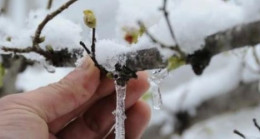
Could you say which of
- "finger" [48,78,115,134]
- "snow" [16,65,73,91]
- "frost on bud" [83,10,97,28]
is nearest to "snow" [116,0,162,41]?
"finger" [48,78,115,134]

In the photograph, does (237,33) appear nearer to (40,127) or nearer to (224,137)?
(40,127)

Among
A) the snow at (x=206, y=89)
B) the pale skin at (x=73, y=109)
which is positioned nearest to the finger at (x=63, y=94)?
the pale skin at (x=73, y=109)

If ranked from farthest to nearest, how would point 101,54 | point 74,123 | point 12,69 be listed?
point 12,69 < point 74,123 < point 101,54

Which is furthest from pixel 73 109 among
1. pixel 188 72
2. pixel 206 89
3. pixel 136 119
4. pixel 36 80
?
pixel 188 72

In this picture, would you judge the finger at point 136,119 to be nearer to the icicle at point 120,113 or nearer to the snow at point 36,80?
the icicle at point 120,113

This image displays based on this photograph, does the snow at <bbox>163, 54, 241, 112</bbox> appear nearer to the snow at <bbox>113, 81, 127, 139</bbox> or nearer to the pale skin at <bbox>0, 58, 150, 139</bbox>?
the pale skin at <bbox>0, 58, 150, 139</bbox>

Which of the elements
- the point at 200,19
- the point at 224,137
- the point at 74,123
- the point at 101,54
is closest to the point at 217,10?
the point at 200,19
